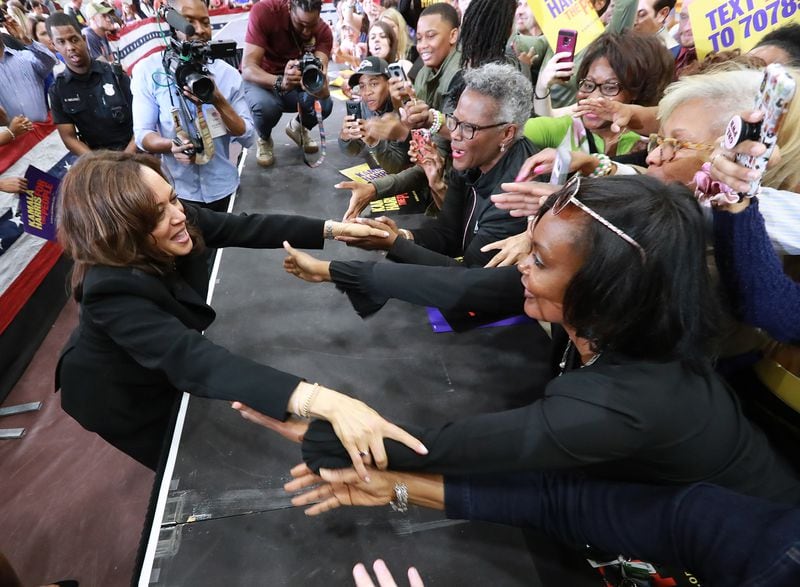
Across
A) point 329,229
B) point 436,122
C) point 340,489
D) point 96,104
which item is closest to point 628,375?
point 340,489

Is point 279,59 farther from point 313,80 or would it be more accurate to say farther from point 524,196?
point 524,196

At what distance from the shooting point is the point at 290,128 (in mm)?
3691

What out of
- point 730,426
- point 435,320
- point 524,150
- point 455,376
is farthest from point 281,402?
point 524,150

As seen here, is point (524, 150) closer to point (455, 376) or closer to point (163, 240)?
point (455, 376)

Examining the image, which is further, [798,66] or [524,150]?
[524,150]

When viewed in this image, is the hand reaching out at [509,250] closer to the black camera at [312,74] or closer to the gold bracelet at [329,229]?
the gold bracelet at [329,229]

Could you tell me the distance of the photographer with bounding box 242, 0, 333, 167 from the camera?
327cm

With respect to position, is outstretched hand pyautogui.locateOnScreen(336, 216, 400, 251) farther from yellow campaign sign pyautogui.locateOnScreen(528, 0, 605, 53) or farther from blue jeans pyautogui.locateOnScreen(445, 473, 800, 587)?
yellow campaign sign pyautogui.locateOnScreen(528, 0, 605, 53)

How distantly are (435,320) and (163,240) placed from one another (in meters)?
0.95

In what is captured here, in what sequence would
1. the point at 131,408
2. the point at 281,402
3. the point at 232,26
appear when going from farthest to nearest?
1. the point at 232,26
2. the point at 131,408
3. the point at 281,402

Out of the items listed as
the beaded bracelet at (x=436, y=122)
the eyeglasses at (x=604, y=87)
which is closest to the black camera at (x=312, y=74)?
the beaded bracelet at (x=436, y=122)

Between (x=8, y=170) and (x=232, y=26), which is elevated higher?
(x=232, y=26)

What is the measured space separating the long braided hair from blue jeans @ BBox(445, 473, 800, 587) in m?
2.15

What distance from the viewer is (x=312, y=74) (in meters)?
2.90
